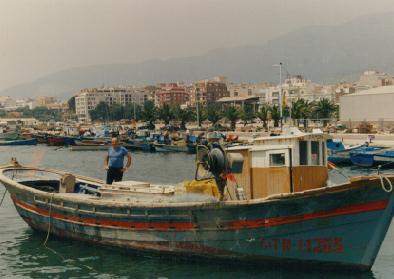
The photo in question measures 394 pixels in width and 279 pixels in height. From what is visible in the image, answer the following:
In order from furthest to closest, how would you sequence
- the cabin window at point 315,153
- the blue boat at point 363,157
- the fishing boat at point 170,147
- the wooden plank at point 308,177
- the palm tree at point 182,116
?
the palm tree at point 182,116 → the fishing boat at point 170,147 → the blue boat at point 363,157 → the cabin window at point 315,153 → the wooden plank at point 308,177

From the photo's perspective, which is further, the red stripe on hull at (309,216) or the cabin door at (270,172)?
the cabin door at (270,172)

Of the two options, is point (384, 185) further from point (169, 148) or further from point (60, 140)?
point (60, 140)

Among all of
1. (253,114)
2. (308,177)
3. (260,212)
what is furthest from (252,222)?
(253,114)

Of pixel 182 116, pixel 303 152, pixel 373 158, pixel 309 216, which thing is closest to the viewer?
pixel 309 216

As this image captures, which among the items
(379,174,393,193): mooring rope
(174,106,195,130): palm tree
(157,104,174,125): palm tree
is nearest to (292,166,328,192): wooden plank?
(379,174,393,193): mooring rope

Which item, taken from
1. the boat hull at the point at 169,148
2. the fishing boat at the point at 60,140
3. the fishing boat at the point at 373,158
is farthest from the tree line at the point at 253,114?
the fishing boat at the point at 373,158

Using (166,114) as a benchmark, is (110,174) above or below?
below

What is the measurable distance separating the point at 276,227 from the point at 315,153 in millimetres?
2229

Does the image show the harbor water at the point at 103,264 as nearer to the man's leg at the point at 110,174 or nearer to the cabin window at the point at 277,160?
the man's leg at the point at 110,174

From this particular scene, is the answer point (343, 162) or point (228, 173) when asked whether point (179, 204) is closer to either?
point (228, 173)

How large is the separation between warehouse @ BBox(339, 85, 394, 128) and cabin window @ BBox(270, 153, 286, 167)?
67.3m

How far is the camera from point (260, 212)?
14.2 meters

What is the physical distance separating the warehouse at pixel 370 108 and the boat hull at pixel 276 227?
6761cm

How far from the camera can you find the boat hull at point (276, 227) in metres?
13.6
